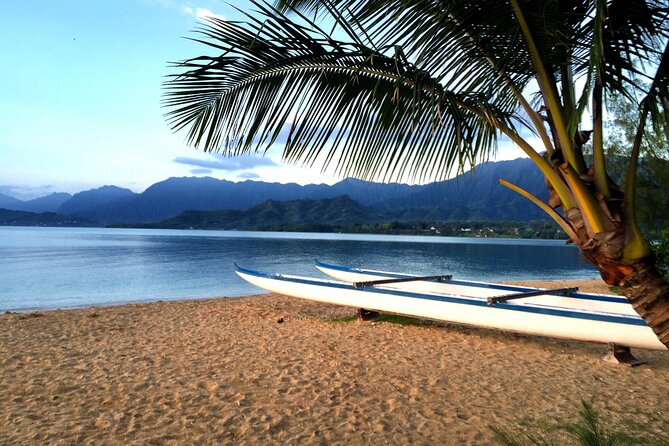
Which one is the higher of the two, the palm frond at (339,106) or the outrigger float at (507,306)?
the palm frond at (339,106)

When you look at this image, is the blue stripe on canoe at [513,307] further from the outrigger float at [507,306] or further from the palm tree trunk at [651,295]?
the palm tree trunk at [651,295]

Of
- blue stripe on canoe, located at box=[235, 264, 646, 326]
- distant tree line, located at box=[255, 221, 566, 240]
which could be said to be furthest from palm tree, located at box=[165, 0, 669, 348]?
distant tree line, located at box=[255, 221, 566, 240]

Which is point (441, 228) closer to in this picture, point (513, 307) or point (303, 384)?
point (513, 307)

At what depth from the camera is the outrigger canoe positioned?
217 inches

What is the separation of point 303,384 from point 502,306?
300 cm

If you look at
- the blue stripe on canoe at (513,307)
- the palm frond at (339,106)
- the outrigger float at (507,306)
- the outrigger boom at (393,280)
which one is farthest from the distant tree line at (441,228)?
the palm frond at (339,106)

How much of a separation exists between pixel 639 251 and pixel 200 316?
8705 millimetres

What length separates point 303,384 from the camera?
4703 mm

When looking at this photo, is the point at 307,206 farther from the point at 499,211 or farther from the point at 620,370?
the point at 620,370

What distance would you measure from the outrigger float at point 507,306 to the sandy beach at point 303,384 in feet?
1.08

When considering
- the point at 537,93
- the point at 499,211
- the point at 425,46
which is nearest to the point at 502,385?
the point at 537,93

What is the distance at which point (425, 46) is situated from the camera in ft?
6.61

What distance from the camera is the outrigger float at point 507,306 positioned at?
552cm

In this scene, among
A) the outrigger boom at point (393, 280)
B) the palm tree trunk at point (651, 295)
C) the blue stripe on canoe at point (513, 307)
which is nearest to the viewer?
the palm tree trunk at point (651, 295)
